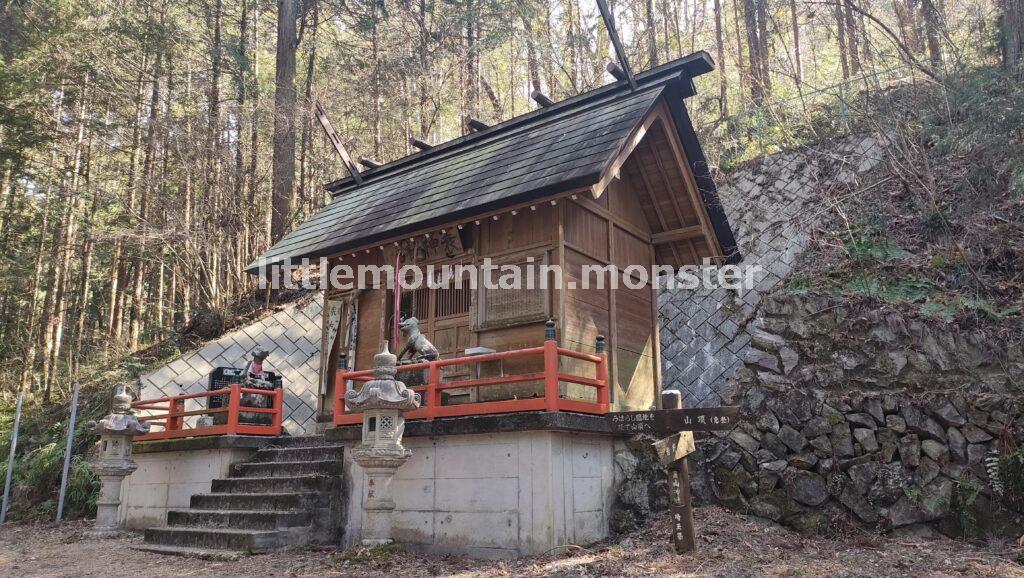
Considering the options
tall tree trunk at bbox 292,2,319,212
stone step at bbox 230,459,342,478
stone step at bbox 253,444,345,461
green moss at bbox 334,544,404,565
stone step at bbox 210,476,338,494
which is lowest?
green moss at bbox 334,544,404,565

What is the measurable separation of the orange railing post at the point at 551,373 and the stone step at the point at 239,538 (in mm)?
3492

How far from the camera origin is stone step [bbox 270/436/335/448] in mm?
10109

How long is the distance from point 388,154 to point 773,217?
12971mm

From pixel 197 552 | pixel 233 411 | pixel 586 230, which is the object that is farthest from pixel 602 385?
pixel 233 411

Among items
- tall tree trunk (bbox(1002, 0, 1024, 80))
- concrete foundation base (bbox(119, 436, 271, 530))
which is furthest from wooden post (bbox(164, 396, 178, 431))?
tall tree trunk (bbox(1002, 0, 1024, 80))

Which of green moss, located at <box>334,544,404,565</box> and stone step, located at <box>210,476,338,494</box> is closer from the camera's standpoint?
green moss, located at <box>334,544,404,565</box>

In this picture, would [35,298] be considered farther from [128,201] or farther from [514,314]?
[514,314]

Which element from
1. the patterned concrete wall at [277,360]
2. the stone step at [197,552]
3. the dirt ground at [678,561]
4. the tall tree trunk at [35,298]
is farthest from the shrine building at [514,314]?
the tall tree trunk at [35,298]

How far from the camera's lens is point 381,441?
309 inches

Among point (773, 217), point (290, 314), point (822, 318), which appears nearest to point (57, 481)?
point (290, 314)

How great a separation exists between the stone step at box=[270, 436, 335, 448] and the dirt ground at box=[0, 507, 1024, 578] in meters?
2.13

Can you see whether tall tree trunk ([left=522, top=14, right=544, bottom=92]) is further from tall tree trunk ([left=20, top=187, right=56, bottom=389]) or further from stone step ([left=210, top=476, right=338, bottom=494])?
stone step ([left=210, top=476, right=338, bottom=494])

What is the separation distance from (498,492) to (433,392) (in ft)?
5.02

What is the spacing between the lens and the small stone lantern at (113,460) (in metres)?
10.7
